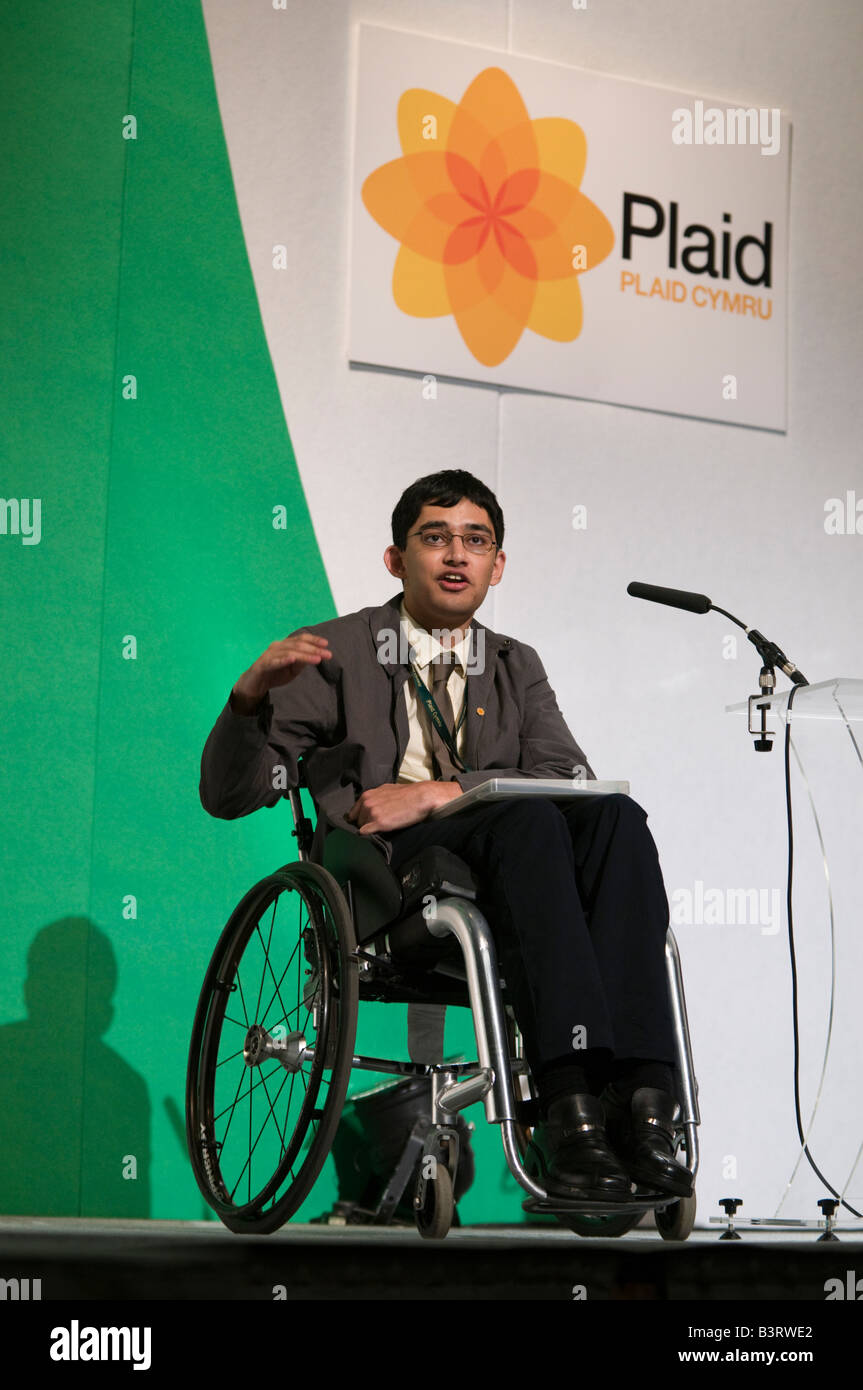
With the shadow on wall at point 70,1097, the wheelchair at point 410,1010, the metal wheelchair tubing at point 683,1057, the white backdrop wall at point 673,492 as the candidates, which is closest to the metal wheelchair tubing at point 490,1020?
the wheelchair at point 410,1010

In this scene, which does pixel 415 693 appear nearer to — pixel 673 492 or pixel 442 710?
pixel 442 710

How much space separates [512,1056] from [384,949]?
11.0 inches

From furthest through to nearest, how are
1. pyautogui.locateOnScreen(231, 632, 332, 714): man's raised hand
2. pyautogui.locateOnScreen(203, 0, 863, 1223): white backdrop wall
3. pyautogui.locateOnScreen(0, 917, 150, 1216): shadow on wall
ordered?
pyautogui.locateOnScreen(203, 0, 863, 1223): white backdrop wall, pyautogui.locateOnScreen(0, 917, 150, 1216): shadow on wall, pyautogui.locateOnScreen(231, 632, 332, 714): man's raised hand

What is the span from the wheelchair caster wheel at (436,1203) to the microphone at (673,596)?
93 centimetres

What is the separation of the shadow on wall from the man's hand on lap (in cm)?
96

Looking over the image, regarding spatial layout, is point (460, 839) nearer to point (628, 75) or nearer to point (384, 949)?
point (384, 949)

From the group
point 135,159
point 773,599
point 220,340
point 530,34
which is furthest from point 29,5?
point 773,599

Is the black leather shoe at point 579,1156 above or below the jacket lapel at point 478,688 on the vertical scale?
below

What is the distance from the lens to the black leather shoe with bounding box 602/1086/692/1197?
167 centimetres

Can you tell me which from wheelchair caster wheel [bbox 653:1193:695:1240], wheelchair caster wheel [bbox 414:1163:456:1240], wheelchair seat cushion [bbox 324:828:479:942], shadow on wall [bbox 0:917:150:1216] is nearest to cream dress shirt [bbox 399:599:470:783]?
wheelchair seat cushion [bbox 324:828:479:942]

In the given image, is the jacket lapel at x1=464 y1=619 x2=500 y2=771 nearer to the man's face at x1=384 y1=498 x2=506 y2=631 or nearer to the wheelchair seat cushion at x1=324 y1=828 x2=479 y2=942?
the man's face at x1=384 y1=498 x2=506 y2=631

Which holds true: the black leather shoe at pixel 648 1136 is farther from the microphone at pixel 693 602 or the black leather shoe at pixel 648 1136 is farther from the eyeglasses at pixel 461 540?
the eyeglasses at pixel 461 540

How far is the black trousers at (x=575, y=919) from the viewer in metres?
1.73

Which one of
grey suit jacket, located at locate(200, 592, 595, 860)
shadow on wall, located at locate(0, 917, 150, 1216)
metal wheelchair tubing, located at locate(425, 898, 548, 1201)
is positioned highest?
grey suit jacket, located at locate(200, 592, 595, 860)
